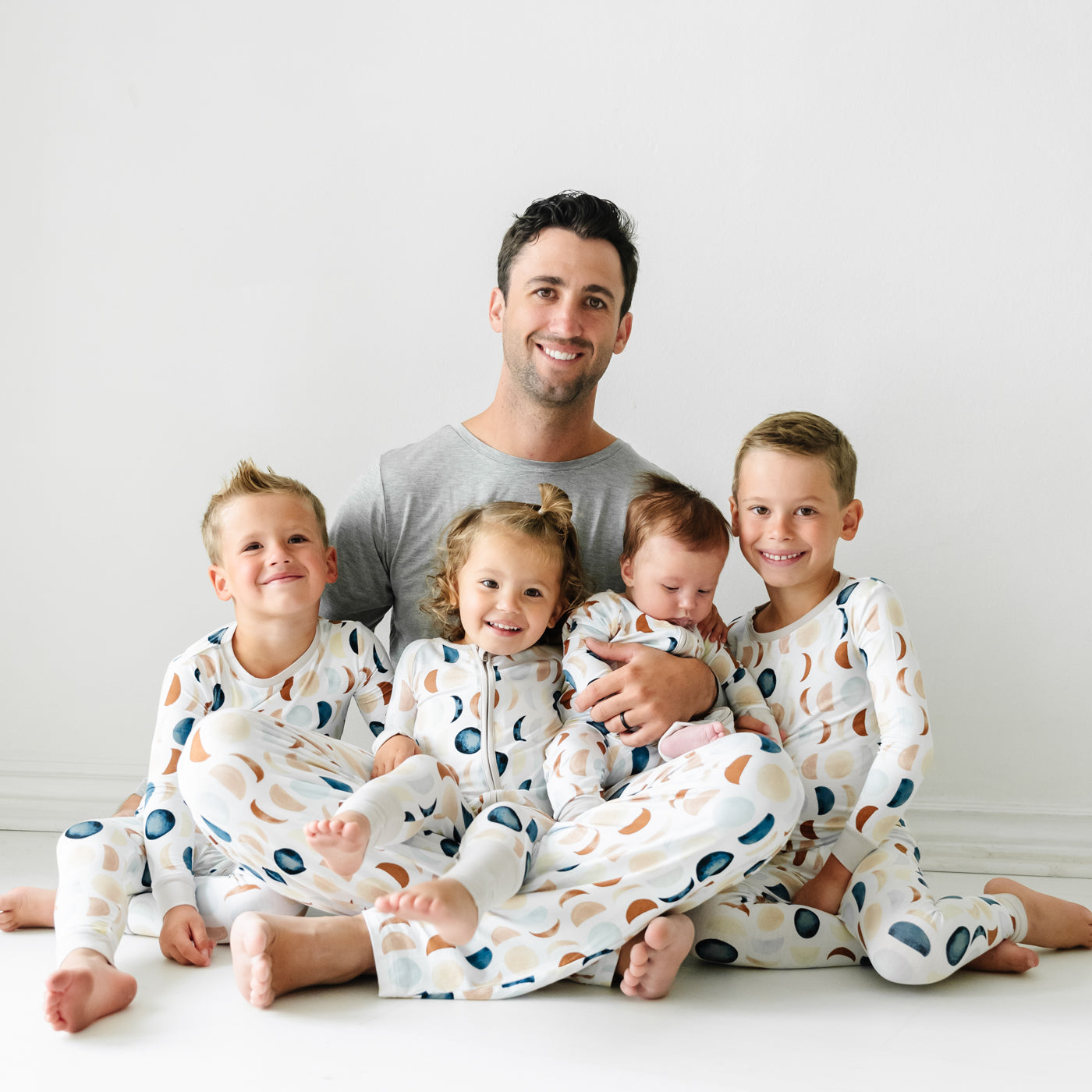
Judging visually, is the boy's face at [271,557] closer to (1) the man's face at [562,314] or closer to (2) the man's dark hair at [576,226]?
(1) the man's face at [562,314]

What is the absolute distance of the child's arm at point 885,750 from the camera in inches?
53.2

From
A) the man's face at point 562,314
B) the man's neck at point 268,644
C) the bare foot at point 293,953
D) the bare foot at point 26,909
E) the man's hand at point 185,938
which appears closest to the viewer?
the bare foot at point 293,953

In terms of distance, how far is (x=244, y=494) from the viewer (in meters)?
1.55

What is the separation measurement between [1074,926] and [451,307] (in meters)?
1.46

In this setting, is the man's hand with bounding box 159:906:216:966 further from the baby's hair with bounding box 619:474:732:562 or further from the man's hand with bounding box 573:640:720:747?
the baby's hair with bounding box 619:474:732:562

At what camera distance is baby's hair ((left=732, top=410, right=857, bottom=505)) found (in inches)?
59.6

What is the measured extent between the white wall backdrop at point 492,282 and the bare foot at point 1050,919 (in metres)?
0.52

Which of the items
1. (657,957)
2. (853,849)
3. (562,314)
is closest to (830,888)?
(853,849)

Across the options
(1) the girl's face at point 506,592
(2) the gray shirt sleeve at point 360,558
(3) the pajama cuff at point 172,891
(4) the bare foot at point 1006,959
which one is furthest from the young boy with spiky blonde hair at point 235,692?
(4) the bare foot at point 1006,959

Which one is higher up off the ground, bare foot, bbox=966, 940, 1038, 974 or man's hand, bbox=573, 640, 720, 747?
man's hand, bbox=573, 640, 720, 747

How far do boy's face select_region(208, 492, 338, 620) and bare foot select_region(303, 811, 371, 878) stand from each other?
47 centimetres

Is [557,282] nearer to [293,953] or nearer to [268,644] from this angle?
[268,644]

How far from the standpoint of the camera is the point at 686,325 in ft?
6.56

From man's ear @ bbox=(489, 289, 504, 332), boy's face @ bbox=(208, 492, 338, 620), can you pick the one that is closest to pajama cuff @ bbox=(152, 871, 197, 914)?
boy's face @ bbox=(208, 492, 338, 620)
